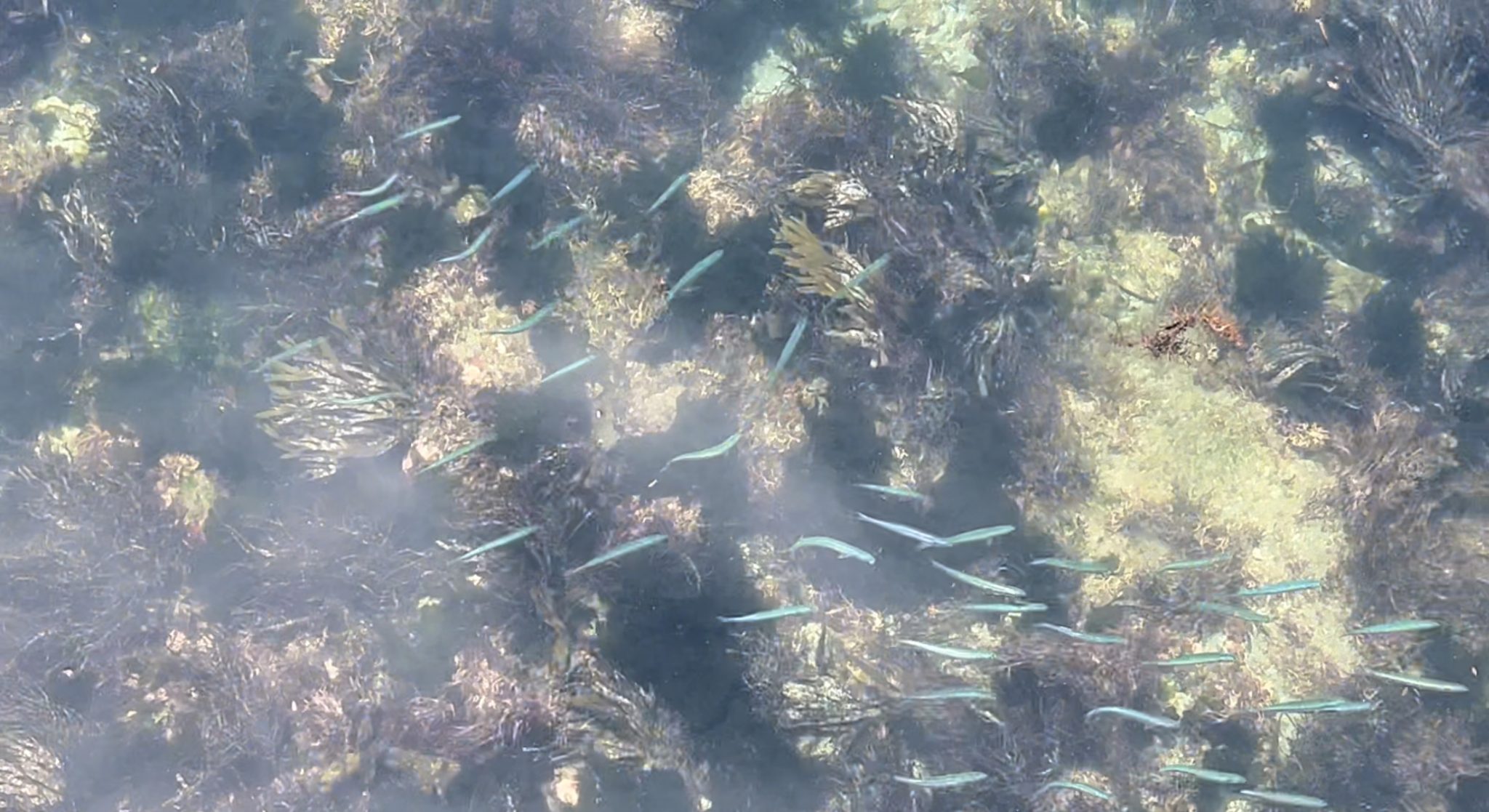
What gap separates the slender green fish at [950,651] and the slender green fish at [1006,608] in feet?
0.81

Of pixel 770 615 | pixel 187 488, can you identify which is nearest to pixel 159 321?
pixel 187 488

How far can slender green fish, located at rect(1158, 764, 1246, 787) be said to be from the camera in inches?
174

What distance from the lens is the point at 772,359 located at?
5242mm

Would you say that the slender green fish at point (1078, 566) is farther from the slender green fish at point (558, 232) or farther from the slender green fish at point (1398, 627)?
the slender green fish at point (558, 232)

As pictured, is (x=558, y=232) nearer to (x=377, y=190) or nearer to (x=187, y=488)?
(x=377, y=190)

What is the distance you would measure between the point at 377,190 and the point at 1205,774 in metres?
6.14

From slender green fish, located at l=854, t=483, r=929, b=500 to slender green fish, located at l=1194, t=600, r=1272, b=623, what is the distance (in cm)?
169

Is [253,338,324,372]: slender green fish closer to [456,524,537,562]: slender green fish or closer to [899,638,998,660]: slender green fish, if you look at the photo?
[456,524,537,562]: slender green fish

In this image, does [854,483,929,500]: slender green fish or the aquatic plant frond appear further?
the aquatic plant frond

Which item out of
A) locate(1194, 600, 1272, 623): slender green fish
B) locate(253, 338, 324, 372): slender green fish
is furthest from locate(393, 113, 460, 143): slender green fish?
locate(1194, 600, 1272, 623): slender green fish

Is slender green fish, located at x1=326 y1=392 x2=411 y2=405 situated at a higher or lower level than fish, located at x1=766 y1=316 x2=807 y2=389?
lower

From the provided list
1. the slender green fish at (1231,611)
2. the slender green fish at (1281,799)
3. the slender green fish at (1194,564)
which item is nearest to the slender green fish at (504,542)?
the slender green fish at (1194,564)

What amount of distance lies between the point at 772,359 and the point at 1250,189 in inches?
135

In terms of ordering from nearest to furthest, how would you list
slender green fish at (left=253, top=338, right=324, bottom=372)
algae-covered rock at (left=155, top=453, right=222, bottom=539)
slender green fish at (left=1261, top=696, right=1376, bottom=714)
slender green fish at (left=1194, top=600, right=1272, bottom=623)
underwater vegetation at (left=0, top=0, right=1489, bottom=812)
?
slender green fish at (left=1261, top=696, right=1376, bottom=714) → slender green fish at (left=1194, top=600, right=1272, bottom=623) → underwater vegetation at (left=0, top=0, right=1489, bottom=812) → slender green fish at (left=253, top=338, right=324, bottom=372) → algae-covered rock at (left=155, top=453, right=222, bottom=539)
